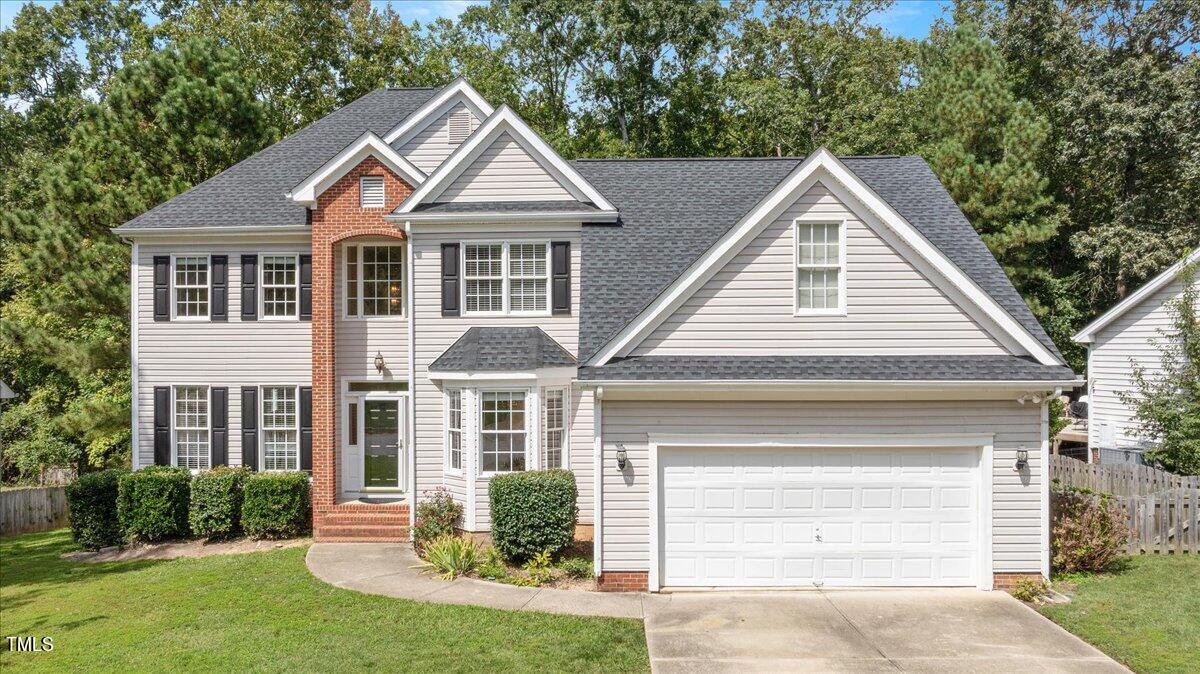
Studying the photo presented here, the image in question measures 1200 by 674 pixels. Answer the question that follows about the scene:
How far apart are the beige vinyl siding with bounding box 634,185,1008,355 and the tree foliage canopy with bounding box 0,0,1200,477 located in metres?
15.1

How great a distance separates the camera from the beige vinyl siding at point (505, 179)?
15.4 metres

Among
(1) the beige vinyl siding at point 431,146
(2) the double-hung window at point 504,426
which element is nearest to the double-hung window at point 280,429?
(2) the double-hung window at point 504,426

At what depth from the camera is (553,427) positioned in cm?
1466

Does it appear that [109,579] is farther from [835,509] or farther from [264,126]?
[264,126]

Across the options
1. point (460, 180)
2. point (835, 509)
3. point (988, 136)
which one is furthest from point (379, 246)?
point (988, 136)

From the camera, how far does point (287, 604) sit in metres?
11.0

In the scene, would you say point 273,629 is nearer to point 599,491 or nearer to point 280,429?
point 599,491

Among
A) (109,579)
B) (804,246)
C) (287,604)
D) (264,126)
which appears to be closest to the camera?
(287,604)

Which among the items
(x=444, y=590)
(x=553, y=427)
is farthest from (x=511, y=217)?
(x=444, y=590)

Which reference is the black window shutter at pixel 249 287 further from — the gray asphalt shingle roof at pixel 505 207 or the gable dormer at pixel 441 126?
the gray asphalt shingle roof at pixel 505 207

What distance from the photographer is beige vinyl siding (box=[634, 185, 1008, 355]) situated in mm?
11812

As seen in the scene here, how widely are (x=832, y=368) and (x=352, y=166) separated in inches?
400

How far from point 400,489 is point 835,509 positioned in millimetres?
9113

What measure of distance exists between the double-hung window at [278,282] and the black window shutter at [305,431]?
1846 mm
